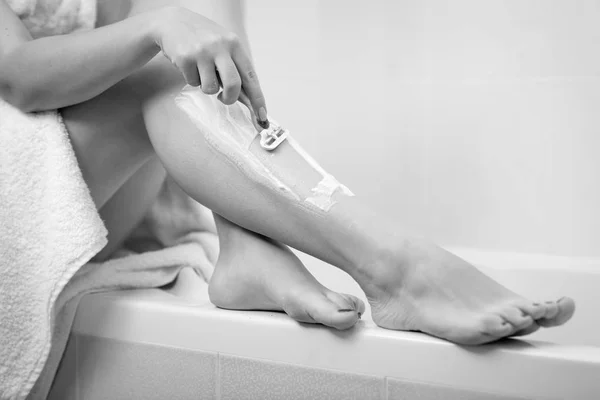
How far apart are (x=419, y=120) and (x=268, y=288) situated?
634mm

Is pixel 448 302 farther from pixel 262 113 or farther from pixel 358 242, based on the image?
pixel 262 113

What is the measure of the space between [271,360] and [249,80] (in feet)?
0.90

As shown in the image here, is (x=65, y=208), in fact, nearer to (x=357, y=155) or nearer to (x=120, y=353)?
(x=120, y=353)

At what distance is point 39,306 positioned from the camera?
718 millimetres

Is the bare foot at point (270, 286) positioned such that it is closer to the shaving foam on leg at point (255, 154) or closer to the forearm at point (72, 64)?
the shaving foam on leg at point (255, 154)

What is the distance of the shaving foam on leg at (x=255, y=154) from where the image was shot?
0.67 meters

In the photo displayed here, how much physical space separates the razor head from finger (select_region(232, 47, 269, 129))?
14 millimetres

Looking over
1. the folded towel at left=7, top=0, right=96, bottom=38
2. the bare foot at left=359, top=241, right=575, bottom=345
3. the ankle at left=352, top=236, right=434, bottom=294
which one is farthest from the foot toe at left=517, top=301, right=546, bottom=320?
the folded towel at left=7, top=0, right=96, bottom=38

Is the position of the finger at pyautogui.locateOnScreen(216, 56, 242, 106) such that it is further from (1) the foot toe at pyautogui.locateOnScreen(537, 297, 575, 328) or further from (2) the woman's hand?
(1) the foot toe at pyautogui.locateOnScreen(537, 297, 575, 328)

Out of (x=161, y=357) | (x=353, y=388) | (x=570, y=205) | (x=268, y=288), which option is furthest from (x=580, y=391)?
(x=570, y=205)

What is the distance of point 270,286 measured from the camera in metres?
0.68

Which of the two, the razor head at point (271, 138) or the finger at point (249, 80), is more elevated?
the finger at point (249, 80)

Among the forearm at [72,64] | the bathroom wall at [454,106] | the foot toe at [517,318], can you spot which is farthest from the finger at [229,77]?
the bathroom wall at [454,106]

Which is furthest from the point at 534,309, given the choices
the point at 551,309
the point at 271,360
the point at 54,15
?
the point at 54,15
